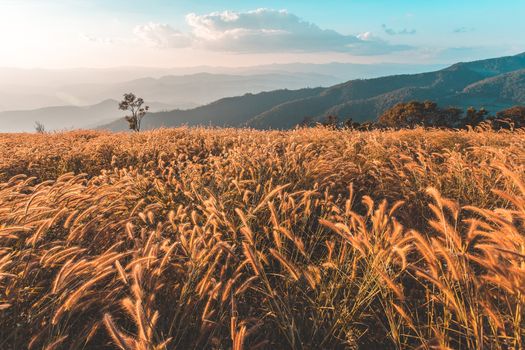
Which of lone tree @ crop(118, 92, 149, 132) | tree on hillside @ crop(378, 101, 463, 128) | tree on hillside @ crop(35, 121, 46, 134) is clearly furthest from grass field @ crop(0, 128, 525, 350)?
lone tree @ crop(118, 92, 149, 132)

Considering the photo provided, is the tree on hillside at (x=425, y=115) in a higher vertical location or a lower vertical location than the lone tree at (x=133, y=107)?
lower

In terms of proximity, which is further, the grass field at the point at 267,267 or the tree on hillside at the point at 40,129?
the tree on hillside at the point at 40,129

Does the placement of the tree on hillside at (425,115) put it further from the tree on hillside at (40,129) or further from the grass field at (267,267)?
the grass field at (267,267)

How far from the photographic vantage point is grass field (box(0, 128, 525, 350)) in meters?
1.79

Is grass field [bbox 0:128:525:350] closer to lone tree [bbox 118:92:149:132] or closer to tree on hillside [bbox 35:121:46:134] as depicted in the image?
tree on hillside [bbox 35:121:46:134]

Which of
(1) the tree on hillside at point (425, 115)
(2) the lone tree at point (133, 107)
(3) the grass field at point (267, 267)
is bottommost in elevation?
(1) the tree on hillside at point (425, 115)

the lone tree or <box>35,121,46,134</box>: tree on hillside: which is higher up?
the lone tree

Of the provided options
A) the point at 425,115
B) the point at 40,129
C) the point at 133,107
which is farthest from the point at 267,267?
the point at 133,107

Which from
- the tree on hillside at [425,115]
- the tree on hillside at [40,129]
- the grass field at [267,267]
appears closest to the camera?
the grass field at [267,267]

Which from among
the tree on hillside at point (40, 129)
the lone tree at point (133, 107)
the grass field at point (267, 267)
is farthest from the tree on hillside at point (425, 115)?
the grass field at point (267, 267)

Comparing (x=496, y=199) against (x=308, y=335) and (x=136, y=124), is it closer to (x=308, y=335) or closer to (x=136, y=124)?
(x=308, y=335)

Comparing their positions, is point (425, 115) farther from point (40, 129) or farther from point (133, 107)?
point (40, 129)

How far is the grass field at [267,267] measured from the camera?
1791 millimetres

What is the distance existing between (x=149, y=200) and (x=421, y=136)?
787 cm
